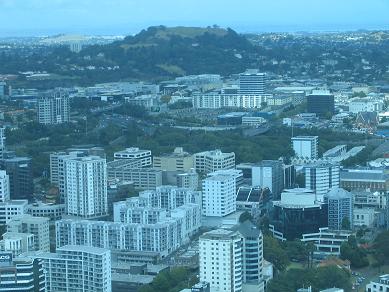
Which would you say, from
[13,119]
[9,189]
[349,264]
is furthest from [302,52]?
[349,264]

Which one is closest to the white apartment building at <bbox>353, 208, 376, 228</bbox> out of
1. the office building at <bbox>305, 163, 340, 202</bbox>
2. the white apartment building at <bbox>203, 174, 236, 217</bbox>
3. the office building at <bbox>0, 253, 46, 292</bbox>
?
the office building at <bbox>305, 163, 340, 202</bbox>

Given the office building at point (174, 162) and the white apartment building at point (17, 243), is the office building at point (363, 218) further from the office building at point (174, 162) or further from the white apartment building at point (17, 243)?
the white apartment building at point (17, 243)

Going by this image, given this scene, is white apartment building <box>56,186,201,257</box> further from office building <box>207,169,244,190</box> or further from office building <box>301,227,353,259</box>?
office building <box>207,169,244,190</box>

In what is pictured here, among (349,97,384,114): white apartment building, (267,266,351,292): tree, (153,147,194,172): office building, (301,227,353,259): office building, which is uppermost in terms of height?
(349,97,384,114): white apartment building

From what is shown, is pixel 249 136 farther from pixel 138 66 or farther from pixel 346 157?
pixel 138 66

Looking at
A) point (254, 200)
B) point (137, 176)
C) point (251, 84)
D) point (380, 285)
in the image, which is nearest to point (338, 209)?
point (254, 200)

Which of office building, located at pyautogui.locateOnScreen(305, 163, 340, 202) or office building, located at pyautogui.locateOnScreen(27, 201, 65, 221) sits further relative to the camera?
office building, located at pyautogui.locateOnScreen(305, 163, 340, 202)

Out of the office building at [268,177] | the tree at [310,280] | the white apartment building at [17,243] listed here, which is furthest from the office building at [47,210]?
the tree at [310,280]
